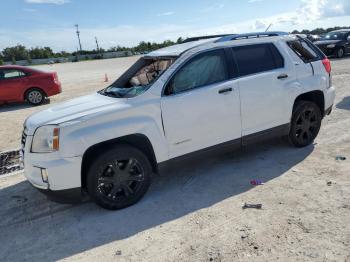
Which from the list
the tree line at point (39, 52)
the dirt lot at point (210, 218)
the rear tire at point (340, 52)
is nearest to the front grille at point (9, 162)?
the dirt lot at point (210, 218)

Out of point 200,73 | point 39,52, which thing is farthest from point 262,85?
point 39,52

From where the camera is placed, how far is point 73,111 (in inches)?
171

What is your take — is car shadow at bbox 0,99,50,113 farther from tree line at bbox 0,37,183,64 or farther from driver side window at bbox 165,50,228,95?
tree line at bbox 0,37,183,64

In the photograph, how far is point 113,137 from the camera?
4.16 meters

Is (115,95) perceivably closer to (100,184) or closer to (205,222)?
(100,184)

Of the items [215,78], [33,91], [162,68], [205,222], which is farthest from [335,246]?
[33,91]

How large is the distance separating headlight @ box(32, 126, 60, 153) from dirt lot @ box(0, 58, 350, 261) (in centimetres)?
86

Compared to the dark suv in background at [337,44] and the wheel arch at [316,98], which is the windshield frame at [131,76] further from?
the dark suv in background at [337,44]

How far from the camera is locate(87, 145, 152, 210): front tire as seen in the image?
13.6ft

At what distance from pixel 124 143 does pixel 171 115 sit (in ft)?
2.15

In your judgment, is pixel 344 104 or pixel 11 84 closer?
pixel 344 104

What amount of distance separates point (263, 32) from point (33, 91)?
9.77 metres

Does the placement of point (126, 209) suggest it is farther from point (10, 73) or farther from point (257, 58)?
point (10, 73)

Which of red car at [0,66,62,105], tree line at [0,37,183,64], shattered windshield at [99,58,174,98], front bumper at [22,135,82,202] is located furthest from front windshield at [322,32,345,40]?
tree line at [0,37,183,64]
